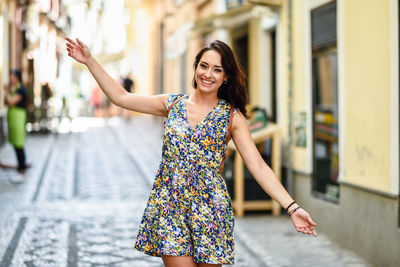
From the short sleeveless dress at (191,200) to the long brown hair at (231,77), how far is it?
0.64 feet

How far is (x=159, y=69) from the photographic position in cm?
3173

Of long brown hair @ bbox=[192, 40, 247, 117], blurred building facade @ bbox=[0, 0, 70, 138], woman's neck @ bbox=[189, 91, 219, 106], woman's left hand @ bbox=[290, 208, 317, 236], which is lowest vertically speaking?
woman's left hand @ bbox=[290, 208, 317, 236]

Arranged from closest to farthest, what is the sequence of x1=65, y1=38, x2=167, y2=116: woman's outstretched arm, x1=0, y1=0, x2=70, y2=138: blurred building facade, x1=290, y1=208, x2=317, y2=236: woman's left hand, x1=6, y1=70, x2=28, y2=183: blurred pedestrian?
x1=290, y1=208, x2=317, y2=236: woman's left hand
x1=65, y1=38, x2=167, y2=116: woman's outstretched arm
x1=6, y1=70, x2=28, y2=183: blurred pedestrian
x1=0, y1=0, x2=70, y2=138: blurred building facade

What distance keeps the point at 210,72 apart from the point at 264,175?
0.62 m

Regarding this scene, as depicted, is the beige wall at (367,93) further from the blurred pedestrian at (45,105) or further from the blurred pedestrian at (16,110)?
the blurred pedestrian at (45,105)

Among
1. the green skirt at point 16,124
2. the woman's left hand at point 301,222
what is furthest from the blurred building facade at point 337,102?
the green skirt at point 16,124

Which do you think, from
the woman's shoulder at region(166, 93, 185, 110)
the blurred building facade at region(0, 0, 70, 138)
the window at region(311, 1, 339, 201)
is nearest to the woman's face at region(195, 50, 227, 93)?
the woman's shoulder at region(166, 93, 185, 110)

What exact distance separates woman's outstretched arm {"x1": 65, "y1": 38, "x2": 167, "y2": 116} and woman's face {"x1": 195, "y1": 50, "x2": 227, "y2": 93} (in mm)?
273

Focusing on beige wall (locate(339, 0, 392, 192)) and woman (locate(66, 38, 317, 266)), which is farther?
beige wall (locate(339, 0, 392, 192))

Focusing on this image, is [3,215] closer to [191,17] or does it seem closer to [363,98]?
[363,98]

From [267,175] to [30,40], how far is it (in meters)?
23.9

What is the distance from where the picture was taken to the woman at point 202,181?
3561mm

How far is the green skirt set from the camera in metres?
11.9

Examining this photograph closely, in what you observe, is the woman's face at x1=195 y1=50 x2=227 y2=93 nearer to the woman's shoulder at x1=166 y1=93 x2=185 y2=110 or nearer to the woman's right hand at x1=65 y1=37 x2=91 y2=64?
the woman's shoulder at x1=166 y1=93 x2=185 y2=110
